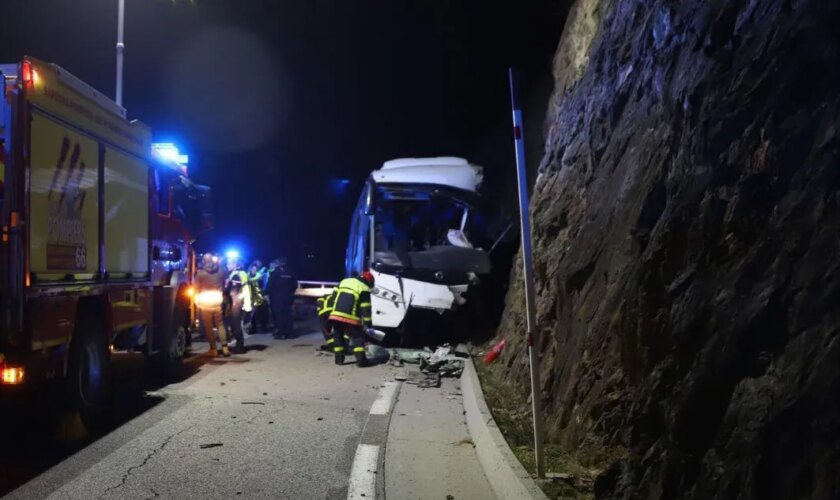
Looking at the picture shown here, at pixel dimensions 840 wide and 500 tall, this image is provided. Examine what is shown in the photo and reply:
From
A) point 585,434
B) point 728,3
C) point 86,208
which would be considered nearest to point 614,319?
point 585,434

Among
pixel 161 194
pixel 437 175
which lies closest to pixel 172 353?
pixel 161 194

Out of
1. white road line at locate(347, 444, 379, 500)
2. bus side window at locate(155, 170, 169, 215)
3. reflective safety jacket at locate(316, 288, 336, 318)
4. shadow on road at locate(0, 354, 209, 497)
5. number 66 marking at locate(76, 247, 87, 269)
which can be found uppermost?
bus side window at locate(155, 170, 169, 215)

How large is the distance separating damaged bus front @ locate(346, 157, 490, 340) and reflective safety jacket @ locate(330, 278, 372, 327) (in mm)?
1136

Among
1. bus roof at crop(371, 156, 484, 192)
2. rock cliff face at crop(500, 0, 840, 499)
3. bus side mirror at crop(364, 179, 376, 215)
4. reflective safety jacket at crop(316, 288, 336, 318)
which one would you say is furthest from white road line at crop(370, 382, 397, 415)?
bus roof at crop(371, 156, 484, 192)

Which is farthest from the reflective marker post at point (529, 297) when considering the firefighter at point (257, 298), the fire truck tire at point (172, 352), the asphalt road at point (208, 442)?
the firefighter at point (257, 298)

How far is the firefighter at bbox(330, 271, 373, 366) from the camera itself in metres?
10.6

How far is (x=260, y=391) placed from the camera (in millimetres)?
8430

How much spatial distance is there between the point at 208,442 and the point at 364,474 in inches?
68.6

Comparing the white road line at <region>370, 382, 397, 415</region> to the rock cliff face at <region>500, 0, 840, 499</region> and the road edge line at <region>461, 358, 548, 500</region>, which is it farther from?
the rock cliff face at <region>500, 0, 840, 499</region>

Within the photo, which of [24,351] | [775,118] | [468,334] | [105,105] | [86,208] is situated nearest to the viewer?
[775,118]

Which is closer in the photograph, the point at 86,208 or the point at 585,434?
the point at 585,434

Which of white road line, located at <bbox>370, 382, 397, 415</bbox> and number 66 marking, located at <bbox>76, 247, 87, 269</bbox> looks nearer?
number 66 marking, located at <bbox>76, 247, 87, 269</bbox>

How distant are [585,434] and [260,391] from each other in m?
4.96

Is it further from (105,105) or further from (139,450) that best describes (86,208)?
(139,450)
